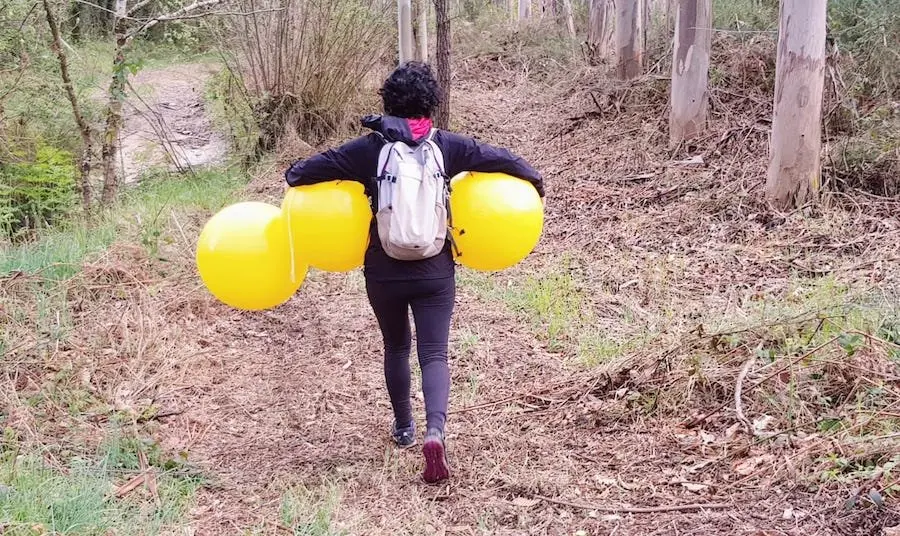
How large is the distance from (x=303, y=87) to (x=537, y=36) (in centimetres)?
788

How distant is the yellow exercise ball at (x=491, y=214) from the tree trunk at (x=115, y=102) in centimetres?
567

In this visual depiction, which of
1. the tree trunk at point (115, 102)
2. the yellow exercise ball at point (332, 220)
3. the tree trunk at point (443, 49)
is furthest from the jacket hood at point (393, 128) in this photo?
the tree trunk at point (443, 49)

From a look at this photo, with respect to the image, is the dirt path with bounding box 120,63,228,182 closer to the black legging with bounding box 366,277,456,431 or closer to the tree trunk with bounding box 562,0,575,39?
the black legging with bounding box 366,277,456,431

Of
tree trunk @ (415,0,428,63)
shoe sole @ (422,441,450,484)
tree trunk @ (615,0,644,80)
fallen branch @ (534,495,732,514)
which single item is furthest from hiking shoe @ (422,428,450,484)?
tree trunk @ (415,0,428,63)

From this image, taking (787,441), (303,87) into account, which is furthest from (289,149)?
(787,441)

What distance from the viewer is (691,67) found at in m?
9.34

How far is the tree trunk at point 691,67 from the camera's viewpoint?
30.3ft

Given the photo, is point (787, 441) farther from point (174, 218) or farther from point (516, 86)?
point (516, 86)

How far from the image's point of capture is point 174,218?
7.77 meters

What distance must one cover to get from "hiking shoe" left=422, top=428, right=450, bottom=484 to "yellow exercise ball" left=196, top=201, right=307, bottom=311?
1034mm

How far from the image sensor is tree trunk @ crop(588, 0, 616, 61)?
48.6 ft

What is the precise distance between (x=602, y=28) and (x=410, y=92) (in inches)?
486

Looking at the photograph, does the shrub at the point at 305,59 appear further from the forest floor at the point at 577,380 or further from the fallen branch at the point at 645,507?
the fallen branch at the point at 645,507

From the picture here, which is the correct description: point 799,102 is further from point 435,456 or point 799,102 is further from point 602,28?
point 602,28
